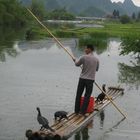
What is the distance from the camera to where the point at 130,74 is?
27.4m

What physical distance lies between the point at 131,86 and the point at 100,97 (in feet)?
19.8

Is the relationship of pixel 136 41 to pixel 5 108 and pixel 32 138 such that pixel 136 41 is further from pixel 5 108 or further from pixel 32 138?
pixel 32 138

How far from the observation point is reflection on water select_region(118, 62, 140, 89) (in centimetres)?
2419

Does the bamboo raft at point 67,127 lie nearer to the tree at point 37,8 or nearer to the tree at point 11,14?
the tree at point 11,14

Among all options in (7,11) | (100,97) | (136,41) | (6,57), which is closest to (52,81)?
(100,97)

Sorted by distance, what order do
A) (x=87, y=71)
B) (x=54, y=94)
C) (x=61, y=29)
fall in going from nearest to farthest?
(x=87, y=71) → (x=54, y=94) → (x=61, y=29)

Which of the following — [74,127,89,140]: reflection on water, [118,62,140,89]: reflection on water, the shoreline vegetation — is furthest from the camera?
the shoreline vegetation

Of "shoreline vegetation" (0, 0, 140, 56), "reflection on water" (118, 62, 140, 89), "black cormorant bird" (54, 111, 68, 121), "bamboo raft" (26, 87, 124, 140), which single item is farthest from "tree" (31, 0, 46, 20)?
"black cormorant bird" (54, 111, 68, 121)

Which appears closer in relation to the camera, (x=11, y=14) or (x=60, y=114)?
(x=60, y=114)

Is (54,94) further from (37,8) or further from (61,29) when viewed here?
(37,8)

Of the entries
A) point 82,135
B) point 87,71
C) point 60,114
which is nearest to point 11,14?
point 87,71

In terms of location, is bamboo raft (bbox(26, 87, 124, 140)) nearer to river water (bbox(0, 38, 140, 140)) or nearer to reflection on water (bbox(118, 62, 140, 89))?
river water (bbox(0, 38, 140, 140))

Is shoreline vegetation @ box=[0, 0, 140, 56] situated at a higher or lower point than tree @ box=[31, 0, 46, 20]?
lower

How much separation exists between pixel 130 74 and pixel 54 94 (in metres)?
8.76
